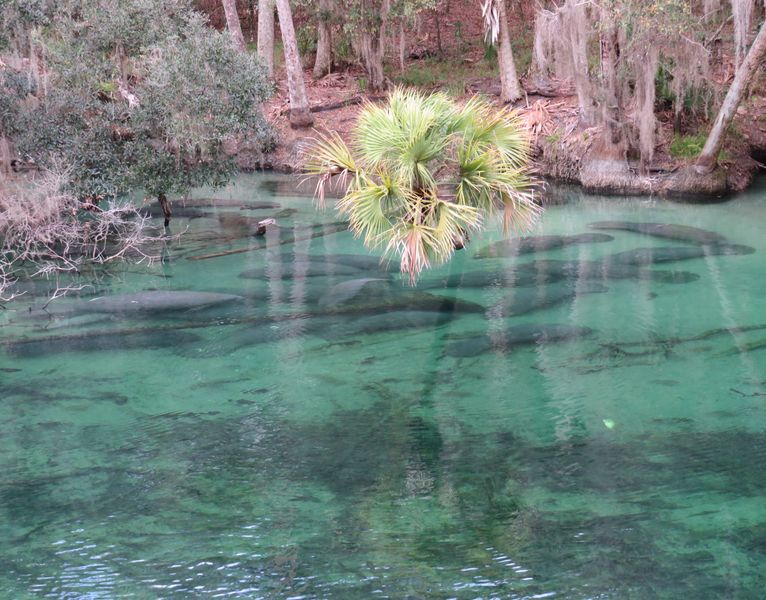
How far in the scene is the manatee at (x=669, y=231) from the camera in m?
16.9

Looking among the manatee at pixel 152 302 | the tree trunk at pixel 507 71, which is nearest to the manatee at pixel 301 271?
the manatee at pixel 152 302

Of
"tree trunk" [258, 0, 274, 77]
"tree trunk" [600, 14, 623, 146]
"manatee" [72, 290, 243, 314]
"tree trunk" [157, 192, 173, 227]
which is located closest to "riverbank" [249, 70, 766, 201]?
"tree trunk" [600, 14, 623, 146]

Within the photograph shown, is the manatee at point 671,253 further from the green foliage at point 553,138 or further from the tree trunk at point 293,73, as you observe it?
the tree trunk at point 293,73

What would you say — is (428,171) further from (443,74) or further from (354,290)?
(443,74)

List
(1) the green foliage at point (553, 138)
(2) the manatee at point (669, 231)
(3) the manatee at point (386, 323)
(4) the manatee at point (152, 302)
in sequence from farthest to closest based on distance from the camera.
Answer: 1. (1) the green foliage at point (553, 138)
2. (2) the manatee at point (669, 231)
3. (4) the manatee at point (152, 302)
4. (3) the manatee at point (386, 323)

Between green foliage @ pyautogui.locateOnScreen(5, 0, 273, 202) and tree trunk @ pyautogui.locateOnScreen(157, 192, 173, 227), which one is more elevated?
green foliage @ pyautogui.locateOnScreen(5, 0, 273, 202)

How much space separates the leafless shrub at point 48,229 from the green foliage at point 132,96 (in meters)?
0.53

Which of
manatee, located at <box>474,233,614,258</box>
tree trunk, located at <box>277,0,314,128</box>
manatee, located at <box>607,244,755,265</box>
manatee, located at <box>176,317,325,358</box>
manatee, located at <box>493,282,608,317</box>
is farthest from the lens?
tree trunk, located at <box>277,0,314,128</box>

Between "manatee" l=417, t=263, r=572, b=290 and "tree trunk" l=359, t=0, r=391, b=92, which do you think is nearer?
"manatee" l=417, t=263, r=572, b=290

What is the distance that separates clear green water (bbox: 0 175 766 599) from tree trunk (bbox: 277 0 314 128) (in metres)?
13.5

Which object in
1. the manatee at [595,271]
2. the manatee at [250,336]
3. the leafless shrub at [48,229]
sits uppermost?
the leafless shrub at [48,229]

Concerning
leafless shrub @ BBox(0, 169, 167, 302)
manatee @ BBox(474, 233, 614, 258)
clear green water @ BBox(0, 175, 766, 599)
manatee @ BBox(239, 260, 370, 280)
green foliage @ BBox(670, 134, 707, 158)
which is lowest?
clear green water @ BBox(0, 175, 766, 599)

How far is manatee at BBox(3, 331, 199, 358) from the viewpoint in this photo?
11.6 m

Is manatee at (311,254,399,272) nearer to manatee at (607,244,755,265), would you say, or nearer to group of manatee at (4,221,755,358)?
group of manatee at (4,221,755,358)
